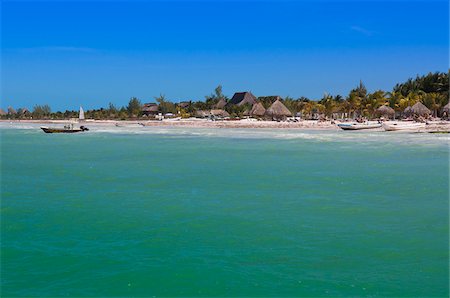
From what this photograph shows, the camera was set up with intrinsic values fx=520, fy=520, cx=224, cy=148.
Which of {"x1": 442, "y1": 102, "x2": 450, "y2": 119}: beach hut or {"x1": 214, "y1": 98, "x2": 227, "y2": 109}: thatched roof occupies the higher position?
{"x1": 214, "y1": 98, "x2": 227, "y2": 109}: thatched roof

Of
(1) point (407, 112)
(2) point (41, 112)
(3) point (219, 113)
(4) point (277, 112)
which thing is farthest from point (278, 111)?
(2) point (41, 112)

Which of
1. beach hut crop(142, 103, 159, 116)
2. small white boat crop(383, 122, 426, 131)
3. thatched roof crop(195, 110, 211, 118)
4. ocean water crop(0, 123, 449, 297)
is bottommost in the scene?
ocean water crop(0, 123, 449, 297)

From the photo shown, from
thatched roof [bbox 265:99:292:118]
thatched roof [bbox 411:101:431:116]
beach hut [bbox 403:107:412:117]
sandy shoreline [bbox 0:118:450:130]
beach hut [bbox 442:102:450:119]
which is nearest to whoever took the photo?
sandy shoreline [bbox 0:118:450:130]

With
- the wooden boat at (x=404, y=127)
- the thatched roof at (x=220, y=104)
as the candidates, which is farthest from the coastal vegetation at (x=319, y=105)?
the wooden boat at (x=404, y=127)

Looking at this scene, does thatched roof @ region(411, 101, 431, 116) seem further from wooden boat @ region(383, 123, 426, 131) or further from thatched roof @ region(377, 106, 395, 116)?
wooden boat @ region(383, 123, 426, 131)

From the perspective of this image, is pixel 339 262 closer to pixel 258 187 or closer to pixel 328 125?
pixel 258 187

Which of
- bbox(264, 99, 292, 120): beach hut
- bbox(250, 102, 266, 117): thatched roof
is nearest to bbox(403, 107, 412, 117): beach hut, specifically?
bbox(264, 99, 292, 120): beach hut
